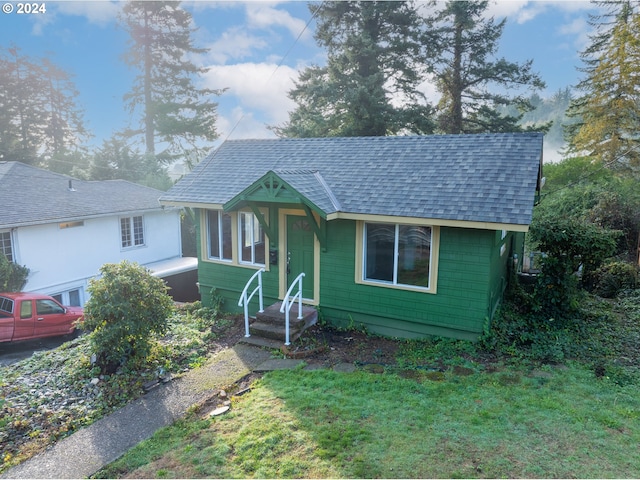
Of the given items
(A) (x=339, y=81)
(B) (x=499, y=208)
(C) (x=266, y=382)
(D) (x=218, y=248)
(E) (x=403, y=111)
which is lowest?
(C) (x=266, y=382)

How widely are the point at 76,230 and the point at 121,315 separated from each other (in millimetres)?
10173

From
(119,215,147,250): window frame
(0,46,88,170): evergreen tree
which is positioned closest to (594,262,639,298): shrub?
(119,215,147,250): window frame

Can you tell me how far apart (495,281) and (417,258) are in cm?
206

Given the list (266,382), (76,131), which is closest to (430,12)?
(266,382)

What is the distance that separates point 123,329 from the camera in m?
7.31

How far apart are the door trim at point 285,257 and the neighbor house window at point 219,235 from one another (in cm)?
155

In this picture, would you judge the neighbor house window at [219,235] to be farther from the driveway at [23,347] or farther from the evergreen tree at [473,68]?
the evergreen tree at [473,68]

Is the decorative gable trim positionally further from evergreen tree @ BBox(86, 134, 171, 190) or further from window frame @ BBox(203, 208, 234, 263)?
evergreen tree @ BBox(86, 134, 171, 190)

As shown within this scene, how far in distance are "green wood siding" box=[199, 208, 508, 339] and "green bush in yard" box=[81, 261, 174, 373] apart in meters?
3.15

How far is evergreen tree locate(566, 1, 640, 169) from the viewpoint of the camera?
2288 cm

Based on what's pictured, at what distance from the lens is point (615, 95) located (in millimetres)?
23703

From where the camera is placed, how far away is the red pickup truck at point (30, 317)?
10758mm

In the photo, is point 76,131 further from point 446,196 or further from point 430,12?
point 446,196

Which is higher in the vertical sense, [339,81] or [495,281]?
[339,81]
